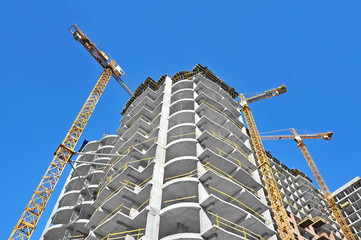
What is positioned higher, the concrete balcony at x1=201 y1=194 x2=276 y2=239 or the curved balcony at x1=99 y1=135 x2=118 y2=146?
the curved balcony at x1=99 y1=135 x2=118 y2=146

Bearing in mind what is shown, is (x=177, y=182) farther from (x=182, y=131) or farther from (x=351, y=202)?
(x=351, y=202)

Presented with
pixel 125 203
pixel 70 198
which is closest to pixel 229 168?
pixel 125 203

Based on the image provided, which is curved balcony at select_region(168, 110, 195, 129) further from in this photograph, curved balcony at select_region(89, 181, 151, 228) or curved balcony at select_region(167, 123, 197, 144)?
curved balcony at select_region(89, 181, 151, 228)

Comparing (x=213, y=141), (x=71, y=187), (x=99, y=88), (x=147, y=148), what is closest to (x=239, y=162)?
(x=213, y=141)

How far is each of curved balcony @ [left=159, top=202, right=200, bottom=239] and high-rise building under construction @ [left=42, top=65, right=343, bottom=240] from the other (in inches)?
3.3

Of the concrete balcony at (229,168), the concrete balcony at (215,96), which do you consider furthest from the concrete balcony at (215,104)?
the concrete balcony at (229,168)

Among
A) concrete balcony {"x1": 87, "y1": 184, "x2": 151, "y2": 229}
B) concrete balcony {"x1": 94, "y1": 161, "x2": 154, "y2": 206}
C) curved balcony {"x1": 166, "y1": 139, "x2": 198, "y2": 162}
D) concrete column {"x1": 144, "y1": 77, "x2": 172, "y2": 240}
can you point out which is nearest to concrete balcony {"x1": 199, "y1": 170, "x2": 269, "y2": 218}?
concrete column {"x1": 144, "y1": 77, "x2": 172, "y2": 240}

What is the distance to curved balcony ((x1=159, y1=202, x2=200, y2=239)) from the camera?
24.5 m

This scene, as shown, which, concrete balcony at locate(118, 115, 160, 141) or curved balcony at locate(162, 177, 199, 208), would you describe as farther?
concrete balcony at locate(118, 115, 160, 141)

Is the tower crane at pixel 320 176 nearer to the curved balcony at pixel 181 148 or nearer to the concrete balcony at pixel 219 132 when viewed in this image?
the concrete balcony at pixel 219 132

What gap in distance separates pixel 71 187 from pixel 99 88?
885 inches

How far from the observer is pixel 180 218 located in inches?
996

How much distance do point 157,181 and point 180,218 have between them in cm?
441

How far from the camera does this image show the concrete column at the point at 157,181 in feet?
76.7
